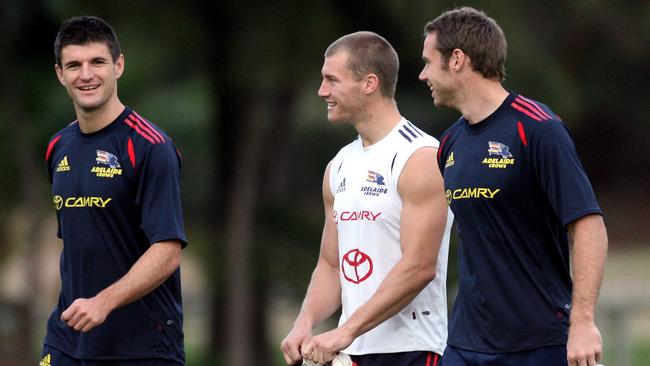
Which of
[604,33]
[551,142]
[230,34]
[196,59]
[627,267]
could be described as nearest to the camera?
[551,142]

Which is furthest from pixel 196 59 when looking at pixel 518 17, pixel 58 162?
pixel 58 162

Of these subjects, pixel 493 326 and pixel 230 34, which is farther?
pixel 230 34

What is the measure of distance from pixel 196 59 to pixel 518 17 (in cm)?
405

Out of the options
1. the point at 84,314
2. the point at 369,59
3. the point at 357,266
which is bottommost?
the point at 84,314

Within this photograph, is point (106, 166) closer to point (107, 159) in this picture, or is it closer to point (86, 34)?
point (107, 159)

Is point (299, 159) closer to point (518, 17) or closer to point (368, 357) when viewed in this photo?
point (518, 17)

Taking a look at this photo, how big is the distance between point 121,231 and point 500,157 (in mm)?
1918

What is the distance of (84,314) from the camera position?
617 centimetres

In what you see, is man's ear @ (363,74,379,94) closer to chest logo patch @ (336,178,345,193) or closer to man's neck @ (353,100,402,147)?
man's neck @ (353,100,402,147)

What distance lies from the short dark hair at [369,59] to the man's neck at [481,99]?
31.6 inches

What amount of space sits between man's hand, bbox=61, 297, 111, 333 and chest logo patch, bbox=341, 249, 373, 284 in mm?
1285

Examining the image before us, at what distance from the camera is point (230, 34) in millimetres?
15766

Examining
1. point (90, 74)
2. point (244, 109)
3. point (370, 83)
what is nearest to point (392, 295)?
point (370, 83)

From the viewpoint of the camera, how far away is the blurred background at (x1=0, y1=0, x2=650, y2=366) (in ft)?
50.3
